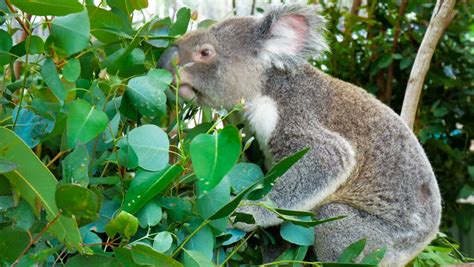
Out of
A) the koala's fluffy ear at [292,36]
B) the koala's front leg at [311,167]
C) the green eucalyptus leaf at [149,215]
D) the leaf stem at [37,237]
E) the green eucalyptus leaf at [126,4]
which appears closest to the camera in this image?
the leaf stem at [37,237]

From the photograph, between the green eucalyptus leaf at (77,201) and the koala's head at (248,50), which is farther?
the koala's head at (248,50)

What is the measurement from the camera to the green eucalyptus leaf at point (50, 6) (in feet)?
4.99

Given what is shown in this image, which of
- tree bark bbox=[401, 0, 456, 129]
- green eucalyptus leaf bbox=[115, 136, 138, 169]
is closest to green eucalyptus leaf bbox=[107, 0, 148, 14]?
green eucalyptus leaf bbox=[115, 136, 138, 169]

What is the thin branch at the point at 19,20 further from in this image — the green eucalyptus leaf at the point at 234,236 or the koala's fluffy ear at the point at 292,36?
the koala's fluffy ear at the point at 292,36

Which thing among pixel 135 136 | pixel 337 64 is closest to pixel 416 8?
pixel 337 64

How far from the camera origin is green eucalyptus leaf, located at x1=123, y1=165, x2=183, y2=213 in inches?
59.3

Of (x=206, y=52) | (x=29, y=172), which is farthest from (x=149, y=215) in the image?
(x=206, y=52)

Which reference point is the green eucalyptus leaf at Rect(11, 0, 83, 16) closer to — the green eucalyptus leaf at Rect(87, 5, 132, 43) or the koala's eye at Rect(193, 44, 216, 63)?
the green eucalyptus leaf at Rect(87, 5, 132, 43)

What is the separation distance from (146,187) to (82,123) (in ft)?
0.67

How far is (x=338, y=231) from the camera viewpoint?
2676 mm

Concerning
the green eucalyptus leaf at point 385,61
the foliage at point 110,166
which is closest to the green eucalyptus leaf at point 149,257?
the foliage at point 110,166

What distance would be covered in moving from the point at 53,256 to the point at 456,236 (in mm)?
5208

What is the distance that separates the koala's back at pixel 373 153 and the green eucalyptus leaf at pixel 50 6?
1.45m

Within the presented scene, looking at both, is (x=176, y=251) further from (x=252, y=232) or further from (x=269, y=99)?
(x=269, y=99)
